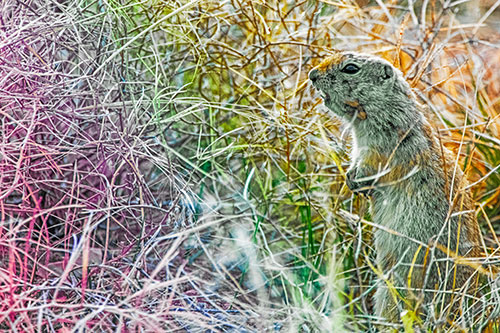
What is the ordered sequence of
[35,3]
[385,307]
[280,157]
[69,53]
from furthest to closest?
[280,157], [69,53], [35,3], [385,307]

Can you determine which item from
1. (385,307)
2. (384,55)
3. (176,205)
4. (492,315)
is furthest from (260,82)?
(492,315)

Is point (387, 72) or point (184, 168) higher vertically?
point (387, 72)

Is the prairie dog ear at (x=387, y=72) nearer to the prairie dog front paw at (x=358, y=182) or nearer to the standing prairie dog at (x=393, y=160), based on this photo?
the standing prairie dog at (x=393, y=160)

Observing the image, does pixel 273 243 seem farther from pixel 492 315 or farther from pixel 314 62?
pixel 492 315

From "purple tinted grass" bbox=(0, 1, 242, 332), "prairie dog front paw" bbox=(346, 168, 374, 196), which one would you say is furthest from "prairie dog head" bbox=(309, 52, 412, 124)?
"purple tinted grass" bbox=(0, 1, 242, 332)

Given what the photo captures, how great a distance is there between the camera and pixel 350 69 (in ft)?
6.51

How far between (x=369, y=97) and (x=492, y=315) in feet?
2.54

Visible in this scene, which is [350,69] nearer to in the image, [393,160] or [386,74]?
[386,74]

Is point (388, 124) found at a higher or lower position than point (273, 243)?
higher

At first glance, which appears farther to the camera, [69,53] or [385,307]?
[69,53]

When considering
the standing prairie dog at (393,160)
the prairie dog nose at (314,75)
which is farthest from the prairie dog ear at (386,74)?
the prairie dog nose at (314,75)

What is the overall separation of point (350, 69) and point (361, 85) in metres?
0.06

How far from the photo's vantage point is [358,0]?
2.75 metres

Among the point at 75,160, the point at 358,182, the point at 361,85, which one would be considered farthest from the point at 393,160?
the point at 75,160
